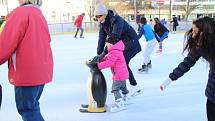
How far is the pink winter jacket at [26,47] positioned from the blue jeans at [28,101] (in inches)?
2.1

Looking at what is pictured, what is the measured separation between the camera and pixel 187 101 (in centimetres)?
505

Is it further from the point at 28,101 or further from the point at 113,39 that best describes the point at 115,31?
the point at 28,101

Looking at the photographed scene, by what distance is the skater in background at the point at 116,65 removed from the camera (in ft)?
14.7

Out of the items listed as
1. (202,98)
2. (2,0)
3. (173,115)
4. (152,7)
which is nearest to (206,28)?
(173,115)

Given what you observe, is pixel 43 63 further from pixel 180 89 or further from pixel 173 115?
pixel 180 89

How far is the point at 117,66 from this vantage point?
4566mm

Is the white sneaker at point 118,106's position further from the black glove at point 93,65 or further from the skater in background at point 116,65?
the black glove at point 93,65

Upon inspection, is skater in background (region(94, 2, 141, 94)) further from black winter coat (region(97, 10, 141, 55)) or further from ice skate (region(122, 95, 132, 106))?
ice skate (region(122, 95, 132, 106))

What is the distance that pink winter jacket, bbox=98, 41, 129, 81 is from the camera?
14.6 feet

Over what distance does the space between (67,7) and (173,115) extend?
4103 centimetres

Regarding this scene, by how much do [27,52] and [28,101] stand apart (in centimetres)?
35

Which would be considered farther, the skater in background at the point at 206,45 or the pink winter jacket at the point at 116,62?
the pink winter jacket at the point at 116,62

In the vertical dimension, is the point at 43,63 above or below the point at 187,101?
above

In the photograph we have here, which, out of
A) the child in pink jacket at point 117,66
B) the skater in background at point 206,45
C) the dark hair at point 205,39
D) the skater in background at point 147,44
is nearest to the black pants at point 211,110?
the skater in background at point 206,45
